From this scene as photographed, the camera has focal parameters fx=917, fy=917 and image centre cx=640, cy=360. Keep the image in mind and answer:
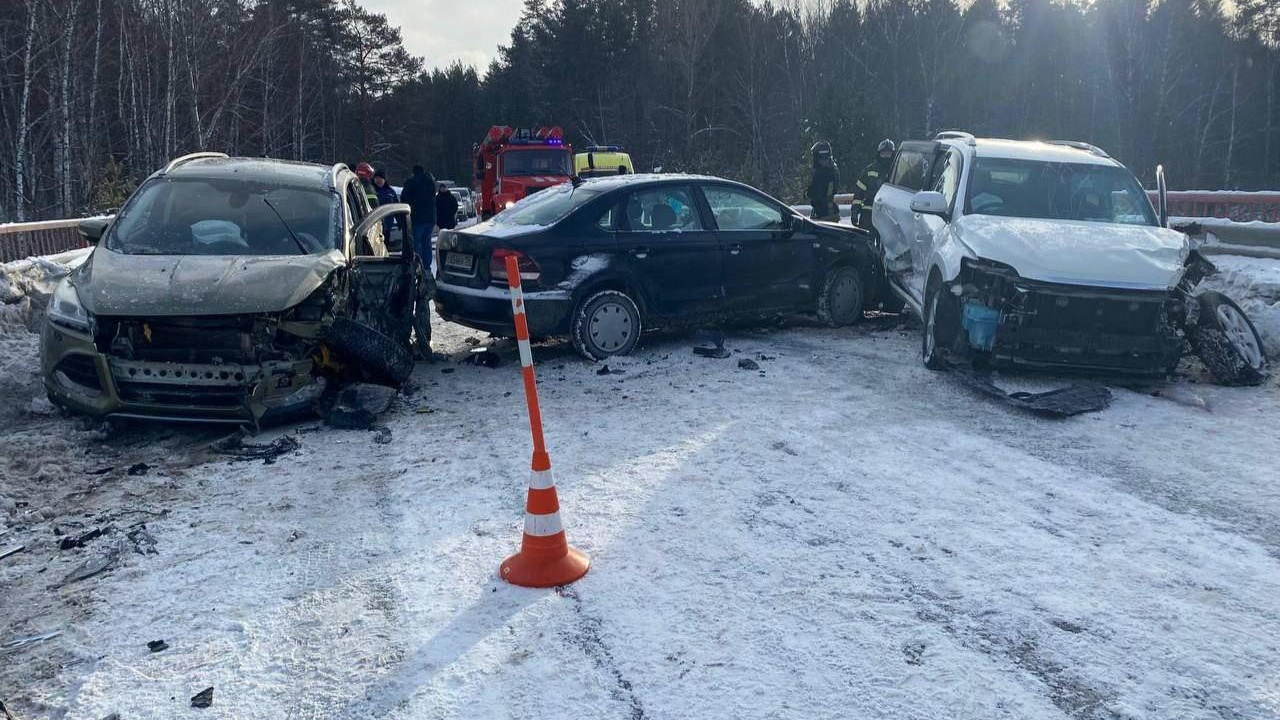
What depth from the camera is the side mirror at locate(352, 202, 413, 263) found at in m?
7.74

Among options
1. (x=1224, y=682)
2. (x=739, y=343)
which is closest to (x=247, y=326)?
(x=739, y=343)

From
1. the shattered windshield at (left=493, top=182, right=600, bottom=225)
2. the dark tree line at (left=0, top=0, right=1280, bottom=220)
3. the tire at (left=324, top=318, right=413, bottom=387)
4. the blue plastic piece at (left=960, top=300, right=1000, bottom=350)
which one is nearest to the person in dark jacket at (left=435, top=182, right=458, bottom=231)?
the shattered windshield at (left=493, top=182, right=600, bottom=225)

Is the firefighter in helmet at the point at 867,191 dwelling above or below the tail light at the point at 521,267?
above

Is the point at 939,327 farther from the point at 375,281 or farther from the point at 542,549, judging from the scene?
the point at 542,549

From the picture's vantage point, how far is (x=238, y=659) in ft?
11.3

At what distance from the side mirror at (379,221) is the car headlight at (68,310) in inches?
83.1

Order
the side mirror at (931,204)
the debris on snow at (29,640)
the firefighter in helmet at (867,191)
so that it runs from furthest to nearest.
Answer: the firefighter in helmet at (867,191) < the side mirror at (931,204) < the debris on snow at (29,640)

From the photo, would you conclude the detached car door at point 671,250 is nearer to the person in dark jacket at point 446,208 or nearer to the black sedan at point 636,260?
the black sedan at point 636,260

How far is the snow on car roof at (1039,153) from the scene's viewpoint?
8977 mm

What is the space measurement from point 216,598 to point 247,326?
2.63 m

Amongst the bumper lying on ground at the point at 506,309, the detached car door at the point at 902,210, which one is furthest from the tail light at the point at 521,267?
the detached car door at the point at 902,210

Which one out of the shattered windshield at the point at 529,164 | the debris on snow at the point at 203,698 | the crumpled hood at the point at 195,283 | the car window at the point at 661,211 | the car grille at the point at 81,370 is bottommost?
the debris on snow at the point at 203,698

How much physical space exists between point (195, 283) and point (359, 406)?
4.55ft

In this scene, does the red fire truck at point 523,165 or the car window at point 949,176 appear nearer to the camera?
the car window at point 949,176
